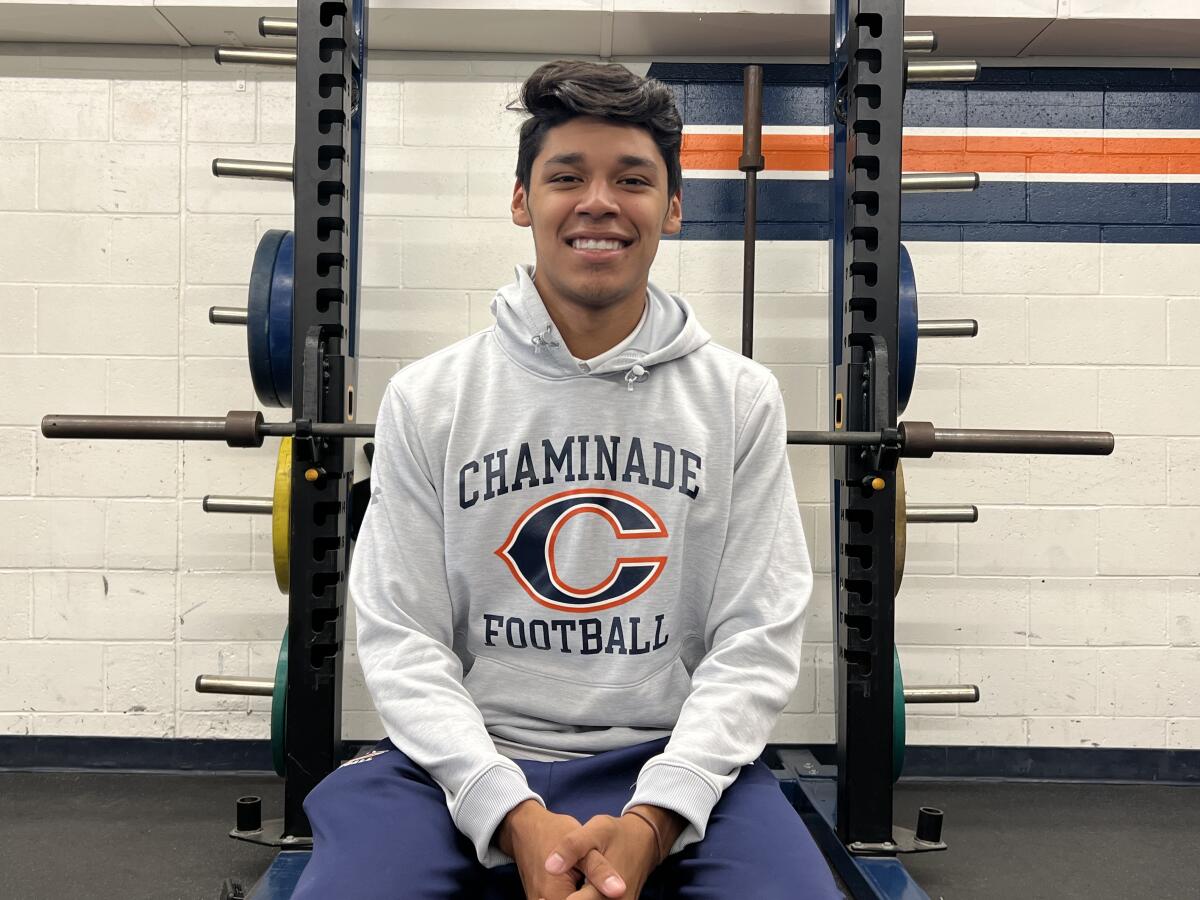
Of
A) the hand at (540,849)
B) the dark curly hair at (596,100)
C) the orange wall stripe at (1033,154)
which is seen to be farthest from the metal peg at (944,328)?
the hand at (540,849)

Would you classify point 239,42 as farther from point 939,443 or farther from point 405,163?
point 939,443

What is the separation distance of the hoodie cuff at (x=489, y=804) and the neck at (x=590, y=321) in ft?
1.92

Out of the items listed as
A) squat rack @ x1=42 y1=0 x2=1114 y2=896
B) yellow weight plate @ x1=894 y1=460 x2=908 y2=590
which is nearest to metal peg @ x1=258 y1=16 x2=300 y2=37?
squat rack @ x1=42 y1=0 x2=1114 y2=896

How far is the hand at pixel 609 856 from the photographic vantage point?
1015 millimetres

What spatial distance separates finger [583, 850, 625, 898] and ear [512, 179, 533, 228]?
2.73 ft

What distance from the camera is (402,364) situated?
2623mm

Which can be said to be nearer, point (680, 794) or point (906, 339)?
point (680, 794)

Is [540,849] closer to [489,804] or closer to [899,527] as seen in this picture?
[489,804]

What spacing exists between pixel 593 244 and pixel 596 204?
0.05 metres

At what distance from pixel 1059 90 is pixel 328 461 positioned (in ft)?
7.08

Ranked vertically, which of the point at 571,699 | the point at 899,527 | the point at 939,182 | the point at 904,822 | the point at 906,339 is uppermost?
the point at 939,182

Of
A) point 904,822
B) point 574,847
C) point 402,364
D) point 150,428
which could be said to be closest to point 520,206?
point 150,428

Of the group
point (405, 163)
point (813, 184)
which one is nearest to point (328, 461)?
point (405, 163)

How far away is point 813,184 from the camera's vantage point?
2.64 meters
